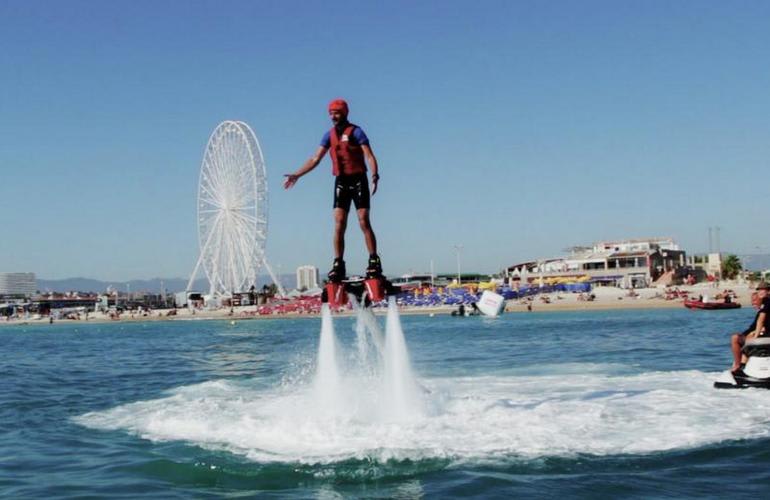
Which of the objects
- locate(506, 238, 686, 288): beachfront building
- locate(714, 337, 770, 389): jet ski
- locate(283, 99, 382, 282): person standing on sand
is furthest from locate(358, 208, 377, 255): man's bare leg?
locate(506, 238, 686, 288): beachfront building

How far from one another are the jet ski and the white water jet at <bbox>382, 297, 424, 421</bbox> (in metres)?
6.68

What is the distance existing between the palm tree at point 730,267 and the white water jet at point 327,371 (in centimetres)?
15722

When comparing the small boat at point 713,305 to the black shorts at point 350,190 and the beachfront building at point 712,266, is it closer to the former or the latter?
the beachfront building at point 712,266

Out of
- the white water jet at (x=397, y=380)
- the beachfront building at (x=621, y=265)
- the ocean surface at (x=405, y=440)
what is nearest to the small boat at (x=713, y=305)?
the beachfront building at (x=621, y=265)

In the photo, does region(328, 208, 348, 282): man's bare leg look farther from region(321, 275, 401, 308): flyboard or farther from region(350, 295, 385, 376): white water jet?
region(350, 295, 385, 376): white water jet

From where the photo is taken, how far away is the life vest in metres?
14.5

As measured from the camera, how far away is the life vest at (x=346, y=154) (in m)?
14.5

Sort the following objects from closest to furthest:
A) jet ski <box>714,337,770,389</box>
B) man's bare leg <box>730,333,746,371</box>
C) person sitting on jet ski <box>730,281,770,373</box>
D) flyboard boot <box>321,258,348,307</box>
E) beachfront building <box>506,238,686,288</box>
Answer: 1. flyboard boot <box>321,258,348,307</box>
2. jet ski <box>714,337,770,389</box>
3. person sitting on jet ski <box>730,281,770,373</box>
4. man's bare leg <box>730,333,746,371</box>
5. beachfront building <box>506,238,686,288</box>

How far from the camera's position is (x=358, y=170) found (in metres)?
14.6

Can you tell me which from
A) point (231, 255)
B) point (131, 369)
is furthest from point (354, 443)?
point (231, 255)

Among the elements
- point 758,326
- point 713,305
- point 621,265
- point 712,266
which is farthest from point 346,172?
point 712,266

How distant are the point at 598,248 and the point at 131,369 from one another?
158m

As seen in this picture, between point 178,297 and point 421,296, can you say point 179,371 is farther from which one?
point 178,297

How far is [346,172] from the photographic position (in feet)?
48.0
